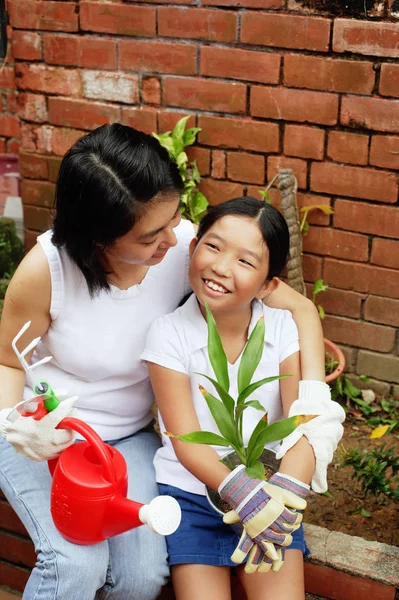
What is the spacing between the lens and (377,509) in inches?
91.5

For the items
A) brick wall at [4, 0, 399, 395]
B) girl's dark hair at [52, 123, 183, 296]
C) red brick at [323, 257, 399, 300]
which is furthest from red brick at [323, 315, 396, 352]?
girl's dark hair at [52, 123, 183, 296]

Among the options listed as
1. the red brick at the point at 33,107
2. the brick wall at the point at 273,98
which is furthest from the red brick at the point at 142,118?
the red brick at the point at 33,107

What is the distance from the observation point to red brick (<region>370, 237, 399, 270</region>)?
2586mm

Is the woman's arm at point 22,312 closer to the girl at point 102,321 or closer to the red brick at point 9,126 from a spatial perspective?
the girl at point 102,321

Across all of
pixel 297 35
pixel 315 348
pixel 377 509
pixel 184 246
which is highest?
pixel 297 35

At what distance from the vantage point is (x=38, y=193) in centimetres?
315

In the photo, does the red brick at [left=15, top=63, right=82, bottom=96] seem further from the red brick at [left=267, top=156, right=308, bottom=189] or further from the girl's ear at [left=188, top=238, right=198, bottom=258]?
the girl's ear at [left=188, top=238, right=198, bottom=258]

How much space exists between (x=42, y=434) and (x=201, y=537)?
498mm

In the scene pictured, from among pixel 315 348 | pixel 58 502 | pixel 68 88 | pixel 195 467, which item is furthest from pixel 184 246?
pixel 68 88

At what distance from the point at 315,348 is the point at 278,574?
574 mm

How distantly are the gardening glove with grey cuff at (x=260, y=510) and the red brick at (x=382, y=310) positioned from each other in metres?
1.17

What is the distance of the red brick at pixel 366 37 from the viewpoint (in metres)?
2.35

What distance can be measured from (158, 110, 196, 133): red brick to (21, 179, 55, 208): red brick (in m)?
0.59

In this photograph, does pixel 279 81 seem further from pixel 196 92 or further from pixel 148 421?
pixel 148 421
